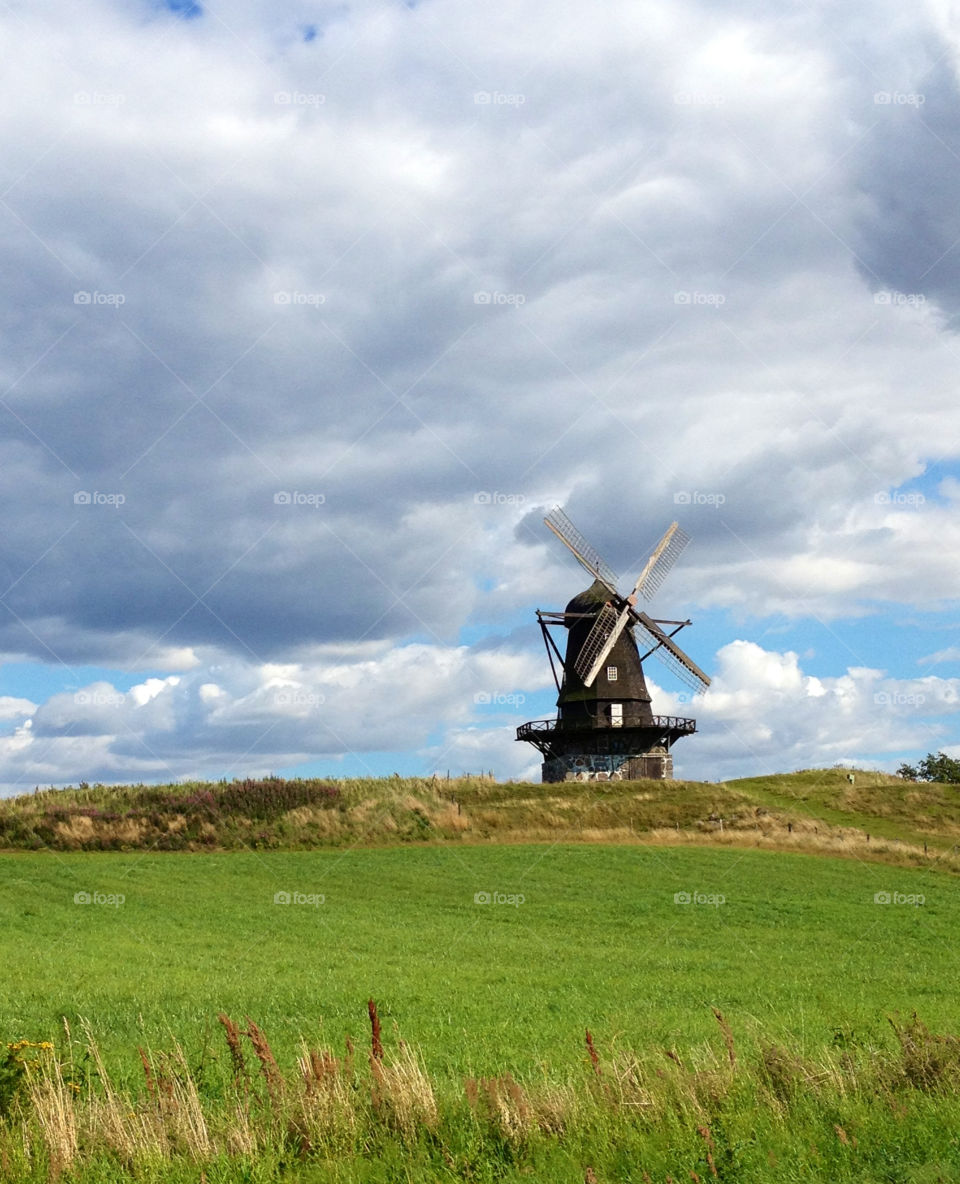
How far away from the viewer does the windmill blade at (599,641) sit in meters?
67.9

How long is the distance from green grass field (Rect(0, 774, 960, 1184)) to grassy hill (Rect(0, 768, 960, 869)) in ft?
6.25

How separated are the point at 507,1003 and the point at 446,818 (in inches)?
1435

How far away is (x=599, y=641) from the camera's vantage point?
68.8 metres

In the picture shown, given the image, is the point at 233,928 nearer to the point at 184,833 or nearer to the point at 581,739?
the point at 184,833

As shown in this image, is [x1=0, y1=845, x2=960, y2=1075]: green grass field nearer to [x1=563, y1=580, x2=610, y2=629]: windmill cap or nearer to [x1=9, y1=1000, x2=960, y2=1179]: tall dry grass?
[x1=9, y1=1000, x2=960, y2=1179]: tall dry grass

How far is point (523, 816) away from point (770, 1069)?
45863mm

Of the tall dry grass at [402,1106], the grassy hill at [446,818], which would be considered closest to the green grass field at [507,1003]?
the tall dry grass at [402,1106]

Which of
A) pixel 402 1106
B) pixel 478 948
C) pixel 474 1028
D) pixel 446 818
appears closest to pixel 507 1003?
pixel 474 1028

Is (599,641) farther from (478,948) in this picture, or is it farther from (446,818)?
(478,948)

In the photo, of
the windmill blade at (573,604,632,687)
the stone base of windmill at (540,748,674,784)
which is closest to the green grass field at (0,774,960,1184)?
the stone base of windmill at (540,748,674,784)

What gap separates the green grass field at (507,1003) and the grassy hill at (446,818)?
191 cm

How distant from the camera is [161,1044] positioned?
47.7 feet

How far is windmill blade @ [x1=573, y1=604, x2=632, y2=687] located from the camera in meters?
67.9

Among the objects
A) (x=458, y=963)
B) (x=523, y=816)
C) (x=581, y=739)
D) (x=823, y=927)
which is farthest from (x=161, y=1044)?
(x=581, y=739)
